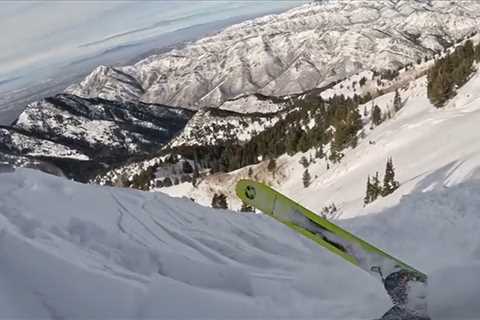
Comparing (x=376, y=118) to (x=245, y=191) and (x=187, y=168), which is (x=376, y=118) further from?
(x=245, y=191)

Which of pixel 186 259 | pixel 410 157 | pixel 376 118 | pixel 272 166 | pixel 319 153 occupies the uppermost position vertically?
pixel 186 259

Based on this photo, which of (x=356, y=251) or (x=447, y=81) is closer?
(x=356, y=251)

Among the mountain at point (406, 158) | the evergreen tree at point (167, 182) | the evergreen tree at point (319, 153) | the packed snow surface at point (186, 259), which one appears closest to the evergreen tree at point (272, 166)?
the mountain at point (406, 158)

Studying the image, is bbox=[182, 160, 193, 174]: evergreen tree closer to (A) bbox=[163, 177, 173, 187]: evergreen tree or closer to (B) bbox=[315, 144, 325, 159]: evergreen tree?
(A) bbox=[163, 177, 173, 187]: evergreen tree

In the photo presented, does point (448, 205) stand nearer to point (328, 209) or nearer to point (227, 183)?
point (328, 209)

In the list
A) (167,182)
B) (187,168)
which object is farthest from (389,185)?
(187,168)

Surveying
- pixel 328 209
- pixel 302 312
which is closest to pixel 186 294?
pixel 302 312
